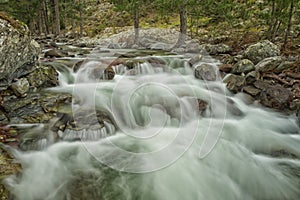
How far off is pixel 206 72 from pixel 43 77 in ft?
18.8

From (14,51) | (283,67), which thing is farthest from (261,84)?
(14,51)

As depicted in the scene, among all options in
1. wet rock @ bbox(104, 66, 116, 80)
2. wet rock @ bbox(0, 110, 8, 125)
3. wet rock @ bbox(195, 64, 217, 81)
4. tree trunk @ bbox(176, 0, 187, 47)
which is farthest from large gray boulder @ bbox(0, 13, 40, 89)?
tree trunk @ bbox(176, 0, 187, 47)

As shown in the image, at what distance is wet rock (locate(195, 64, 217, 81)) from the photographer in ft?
29.7

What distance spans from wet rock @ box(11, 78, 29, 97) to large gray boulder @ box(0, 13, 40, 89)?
0.16 metres

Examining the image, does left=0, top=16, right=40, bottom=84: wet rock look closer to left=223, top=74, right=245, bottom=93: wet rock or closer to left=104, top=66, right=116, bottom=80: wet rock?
left=104, top=66, right=116, bottom=80: wet rock

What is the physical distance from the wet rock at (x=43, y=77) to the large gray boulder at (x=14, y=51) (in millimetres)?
211

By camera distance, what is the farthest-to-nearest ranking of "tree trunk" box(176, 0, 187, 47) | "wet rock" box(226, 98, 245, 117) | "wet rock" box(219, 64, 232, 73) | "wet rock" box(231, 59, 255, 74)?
"tree trunk" box(176, 0, 187, 47) → "wet rock" box(219, 64, 232, 73) → "wet rock" box(231, 59, 255, 74) → "wet rock" box(226, 98, 245, 117)

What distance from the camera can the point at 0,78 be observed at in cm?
616

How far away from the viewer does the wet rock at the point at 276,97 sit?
23.4 ft

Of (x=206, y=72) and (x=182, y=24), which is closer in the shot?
(x=206, y=72)

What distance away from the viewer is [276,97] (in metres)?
7.28

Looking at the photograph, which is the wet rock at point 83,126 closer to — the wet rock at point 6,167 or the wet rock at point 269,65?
the wet rock at point 6,167

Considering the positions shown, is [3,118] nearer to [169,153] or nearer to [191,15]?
[169,153]

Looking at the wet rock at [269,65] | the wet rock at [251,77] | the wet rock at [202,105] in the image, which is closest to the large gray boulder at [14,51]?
the wet rock at [202,105]
